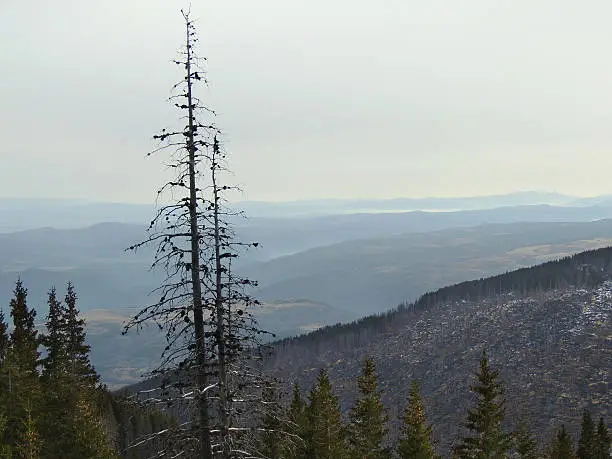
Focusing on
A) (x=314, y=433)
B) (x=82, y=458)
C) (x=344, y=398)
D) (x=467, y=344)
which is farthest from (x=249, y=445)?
(x=467, y=344)

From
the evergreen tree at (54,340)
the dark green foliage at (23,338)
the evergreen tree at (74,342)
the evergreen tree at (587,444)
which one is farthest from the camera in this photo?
the evergreen tree at (587,444)

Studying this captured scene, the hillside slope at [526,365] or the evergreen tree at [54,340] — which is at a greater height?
the evergreen tree at [54,340]

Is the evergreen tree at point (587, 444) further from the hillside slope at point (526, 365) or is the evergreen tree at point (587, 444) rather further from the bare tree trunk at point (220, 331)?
the hillside slope at point (526, 365)

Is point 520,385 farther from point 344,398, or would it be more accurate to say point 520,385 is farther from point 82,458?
point 82,458

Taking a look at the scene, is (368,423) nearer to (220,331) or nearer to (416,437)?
(416,437)

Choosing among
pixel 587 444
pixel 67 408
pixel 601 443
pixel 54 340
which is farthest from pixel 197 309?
pixel 601 443

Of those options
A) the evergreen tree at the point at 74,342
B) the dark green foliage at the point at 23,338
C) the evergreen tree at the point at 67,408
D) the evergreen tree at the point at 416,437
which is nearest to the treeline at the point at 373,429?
the evergreen tree at the point at 416,437

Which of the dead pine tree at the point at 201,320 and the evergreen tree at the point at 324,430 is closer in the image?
the dead pine tree at the point at 201,320

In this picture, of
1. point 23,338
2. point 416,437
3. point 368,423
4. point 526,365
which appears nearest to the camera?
point 416,437

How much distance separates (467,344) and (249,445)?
180015 mm

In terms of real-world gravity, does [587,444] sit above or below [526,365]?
above

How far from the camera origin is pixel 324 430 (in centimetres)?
3559

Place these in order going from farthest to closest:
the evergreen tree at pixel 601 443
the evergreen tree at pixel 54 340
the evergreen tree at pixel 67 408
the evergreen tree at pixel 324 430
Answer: the evergreen tree at pixel 601 443
the evergreen tree at pixel 54 340
the evergreen tree at pixel 324 430
the evergreen tree at pixel 67 408

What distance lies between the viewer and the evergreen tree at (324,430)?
3506 cm
